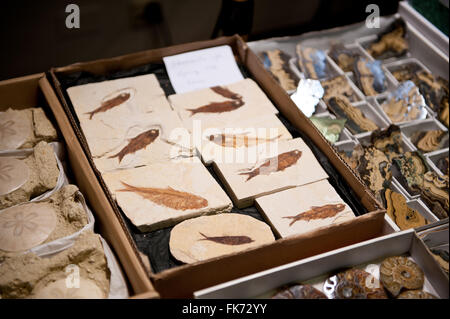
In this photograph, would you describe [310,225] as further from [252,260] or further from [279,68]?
[279,68]

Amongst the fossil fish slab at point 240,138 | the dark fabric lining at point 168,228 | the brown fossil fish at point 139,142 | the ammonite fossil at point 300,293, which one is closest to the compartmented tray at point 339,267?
the ammonite fossil at point 300,293

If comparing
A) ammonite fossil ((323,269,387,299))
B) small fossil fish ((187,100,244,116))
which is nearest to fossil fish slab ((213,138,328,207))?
small fossil fish ((187,100,244,116))

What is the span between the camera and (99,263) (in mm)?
1471

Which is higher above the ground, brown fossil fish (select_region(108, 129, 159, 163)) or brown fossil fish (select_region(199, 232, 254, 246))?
brown fossil fish (select_region(108, 129, 159, 163))

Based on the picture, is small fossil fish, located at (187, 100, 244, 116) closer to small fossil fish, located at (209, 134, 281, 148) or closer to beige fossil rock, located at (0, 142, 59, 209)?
small fossil fish, located at (209, 134, 281, 148)

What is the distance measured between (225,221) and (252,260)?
0.59 ft

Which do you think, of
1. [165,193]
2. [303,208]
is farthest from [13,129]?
[303,208]

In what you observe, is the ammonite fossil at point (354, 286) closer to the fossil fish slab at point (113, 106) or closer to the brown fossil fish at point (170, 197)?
the brown fossil fish at point (170, 197)

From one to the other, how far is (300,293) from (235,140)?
634mm

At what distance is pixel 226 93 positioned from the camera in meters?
2.04

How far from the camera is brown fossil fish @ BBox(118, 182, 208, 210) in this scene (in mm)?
1623

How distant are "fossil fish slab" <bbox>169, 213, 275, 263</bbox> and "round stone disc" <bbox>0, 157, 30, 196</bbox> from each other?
54 cm

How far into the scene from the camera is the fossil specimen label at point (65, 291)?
1.39m

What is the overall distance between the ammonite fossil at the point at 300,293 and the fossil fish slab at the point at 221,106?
703 millimetres
